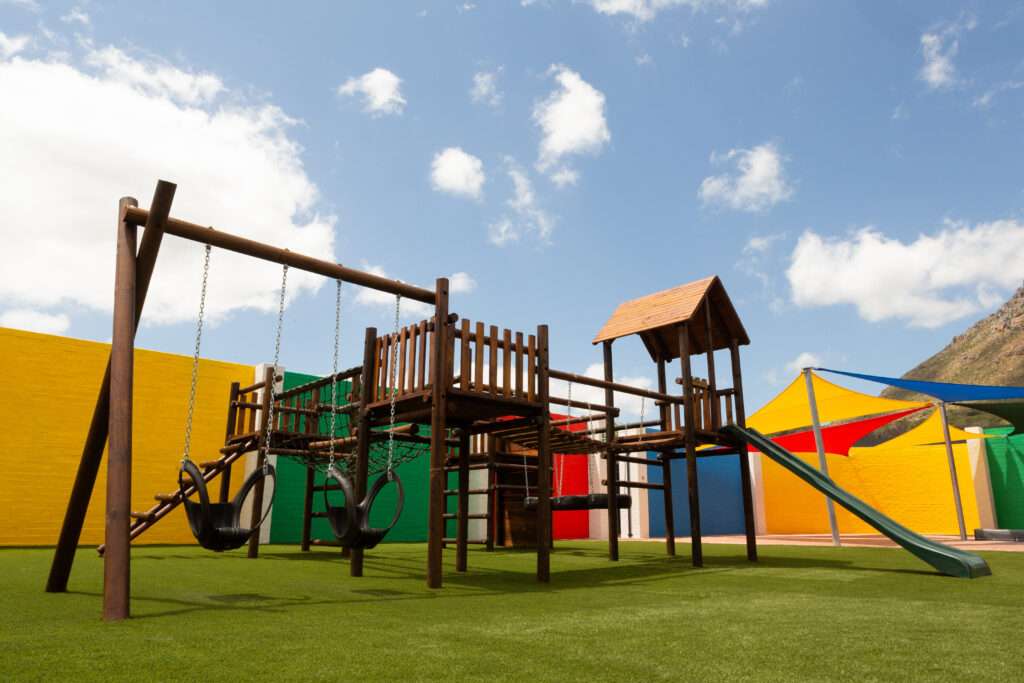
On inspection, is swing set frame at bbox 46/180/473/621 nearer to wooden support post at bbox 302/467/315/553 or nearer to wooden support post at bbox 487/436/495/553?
wooden support post at bbox 487/436/495/553

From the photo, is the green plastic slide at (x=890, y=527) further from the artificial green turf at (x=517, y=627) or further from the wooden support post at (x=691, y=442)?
the wooden support post at (x=691, y=442)

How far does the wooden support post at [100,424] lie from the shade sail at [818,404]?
1890cm

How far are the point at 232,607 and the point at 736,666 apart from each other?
3.57m


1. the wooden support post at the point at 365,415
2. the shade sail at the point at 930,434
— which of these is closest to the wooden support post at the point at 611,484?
the wooden support post at the point at 365,415

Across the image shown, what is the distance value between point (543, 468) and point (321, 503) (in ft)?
29.9

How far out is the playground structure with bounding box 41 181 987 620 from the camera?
206 inches

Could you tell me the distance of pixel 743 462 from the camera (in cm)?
1048

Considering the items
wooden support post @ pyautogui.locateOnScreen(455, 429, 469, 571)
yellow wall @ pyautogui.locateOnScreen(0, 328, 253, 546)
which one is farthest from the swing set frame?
yellow wall @ pyautogui.locateOnScreen(0, 328, 253, 546)

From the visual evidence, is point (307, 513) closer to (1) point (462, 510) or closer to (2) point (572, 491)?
(1) point (462, 510)

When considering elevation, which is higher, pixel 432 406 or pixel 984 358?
pixel 984 358

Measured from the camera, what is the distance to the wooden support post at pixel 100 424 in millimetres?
5359

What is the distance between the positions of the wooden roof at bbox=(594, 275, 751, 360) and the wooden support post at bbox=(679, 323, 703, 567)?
512mm

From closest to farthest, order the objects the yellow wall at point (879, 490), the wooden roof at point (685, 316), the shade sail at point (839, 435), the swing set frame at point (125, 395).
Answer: the swing set frame at point (125, 395), the wooden roof at point (685, 316), the shade sail at point (839, 435), the yellow wall at point (879, 490)

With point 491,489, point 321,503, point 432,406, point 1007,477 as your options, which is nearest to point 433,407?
point 432,406
